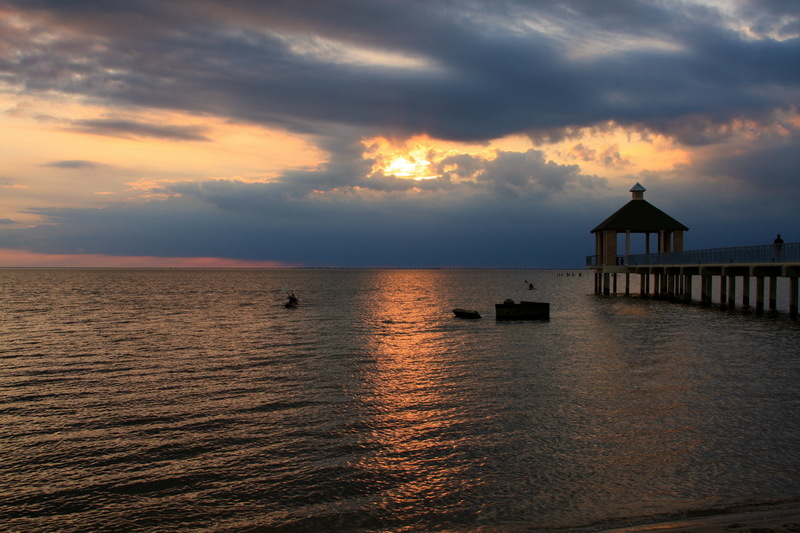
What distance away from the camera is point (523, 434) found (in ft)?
39.8

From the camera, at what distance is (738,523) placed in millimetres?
7395

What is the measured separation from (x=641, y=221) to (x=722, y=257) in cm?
1647

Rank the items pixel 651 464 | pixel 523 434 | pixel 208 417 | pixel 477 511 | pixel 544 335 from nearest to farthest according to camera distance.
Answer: pixel 477 511 < pixel 651 464 < pixel 523 434 < pixel 208 417 < pixel 544 335

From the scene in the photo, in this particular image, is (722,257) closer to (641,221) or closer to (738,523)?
(641,221)

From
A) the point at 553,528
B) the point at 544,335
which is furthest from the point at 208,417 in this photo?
the point at 544,335

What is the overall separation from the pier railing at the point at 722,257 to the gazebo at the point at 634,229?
124cm

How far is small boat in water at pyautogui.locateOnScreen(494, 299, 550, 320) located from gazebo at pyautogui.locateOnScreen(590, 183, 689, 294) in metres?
26.6

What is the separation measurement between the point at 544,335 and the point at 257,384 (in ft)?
56.9

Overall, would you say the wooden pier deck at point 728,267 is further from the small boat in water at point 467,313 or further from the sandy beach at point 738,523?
the sandy beach at point 738,523

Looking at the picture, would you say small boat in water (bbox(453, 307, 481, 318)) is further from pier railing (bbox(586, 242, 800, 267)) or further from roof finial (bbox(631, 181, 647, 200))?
roof finial (bbox(631, 181, 647, 200))

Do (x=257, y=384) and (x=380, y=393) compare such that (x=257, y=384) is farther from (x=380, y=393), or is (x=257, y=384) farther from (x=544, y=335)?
(x=544, y=335)

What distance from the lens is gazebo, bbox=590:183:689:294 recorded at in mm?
60812

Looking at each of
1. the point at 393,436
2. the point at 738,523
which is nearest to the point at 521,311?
the point at 393,436

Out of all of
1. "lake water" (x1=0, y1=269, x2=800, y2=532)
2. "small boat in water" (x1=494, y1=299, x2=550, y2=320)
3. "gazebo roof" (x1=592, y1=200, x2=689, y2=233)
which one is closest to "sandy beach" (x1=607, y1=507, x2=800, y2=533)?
"lake water" (x1=0, y1=269, x2=800, y2=532)
